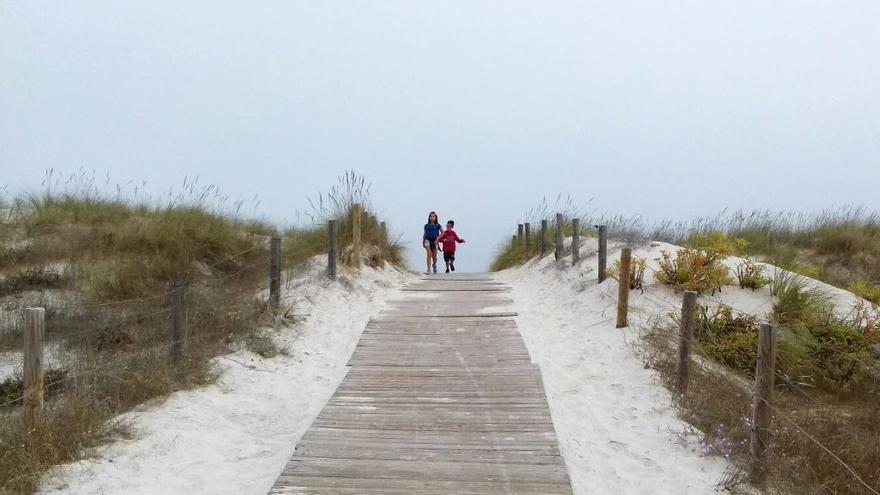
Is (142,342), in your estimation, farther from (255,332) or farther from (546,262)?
(546,262)

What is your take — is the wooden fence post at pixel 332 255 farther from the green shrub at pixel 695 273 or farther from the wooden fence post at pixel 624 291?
the green shrub at pixel 695 273

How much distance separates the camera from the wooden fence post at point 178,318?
6.56 meters

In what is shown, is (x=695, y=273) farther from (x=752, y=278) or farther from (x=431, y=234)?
(x=431, y=234)

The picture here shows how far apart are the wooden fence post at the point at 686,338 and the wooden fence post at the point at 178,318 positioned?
15.3 feet

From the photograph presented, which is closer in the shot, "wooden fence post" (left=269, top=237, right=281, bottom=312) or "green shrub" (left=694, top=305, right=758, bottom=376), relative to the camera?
"green shrub" (left=694, top=305, right=758, bottom=376)

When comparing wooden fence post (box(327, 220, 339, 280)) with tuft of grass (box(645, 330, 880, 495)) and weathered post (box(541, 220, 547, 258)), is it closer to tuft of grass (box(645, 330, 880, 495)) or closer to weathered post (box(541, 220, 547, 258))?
tuft of grass (box(645, 330, 880, 495))

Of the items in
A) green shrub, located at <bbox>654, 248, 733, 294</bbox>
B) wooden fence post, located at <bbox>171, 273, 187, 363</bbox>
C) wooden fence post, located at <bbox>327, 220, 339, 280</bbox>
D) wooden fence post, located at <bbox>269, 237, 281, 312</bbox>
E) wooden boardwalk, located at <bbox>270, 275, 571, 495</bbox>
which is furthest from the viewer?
wooden fence post, located at <bbox>327, 220, 339, 280</bbox>

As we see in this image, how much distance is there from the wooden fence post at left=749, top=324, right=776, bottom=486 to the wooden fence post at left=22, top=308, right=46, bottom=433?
4791mm

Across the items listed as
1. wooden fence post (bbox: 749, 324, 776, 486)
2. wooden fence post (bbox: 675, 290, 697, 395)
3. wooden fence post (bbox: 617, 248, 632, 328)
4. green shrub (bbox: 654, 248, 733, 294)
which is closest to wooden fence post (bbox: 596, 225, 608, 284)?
green shrub (bbox: 654, 248, 733, 294)

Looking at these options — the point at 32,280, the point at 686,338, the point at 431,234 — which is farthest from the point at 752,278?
the point at 32,280

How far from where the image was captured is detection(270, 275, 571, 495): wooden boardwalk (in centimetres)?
445

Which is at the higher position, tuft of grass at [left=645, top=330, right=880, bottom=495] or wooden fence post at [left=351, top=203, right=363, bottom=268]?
wooden fence post at [left=351, top=203, right=363, bottom=268]

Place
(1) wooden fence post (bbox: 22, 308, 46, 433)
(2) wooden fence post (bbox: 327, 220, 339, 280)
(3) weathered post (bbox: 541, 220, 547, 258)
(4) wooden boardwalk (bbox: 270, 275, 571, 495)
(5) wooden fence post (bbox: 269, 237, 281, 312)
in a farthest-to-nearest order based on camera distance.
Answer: (3) weathered post (bbox: 541, 220, 547, 258), (2) wooden fence post (bbox: 327, 220, 339, 280), (5) wooden fence post (bbox: 269, 237, 281, 312), (1) wooden fence post (bbox: 22, 308, 46, 433), (4) wooden boardwalk (bbox: 270, 275, 571, 495)

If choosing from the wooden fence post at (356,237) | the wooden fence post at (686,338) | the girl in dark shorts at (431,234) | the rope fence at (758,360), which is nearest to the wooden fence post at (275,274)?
the wooden fence post at (356,237)
